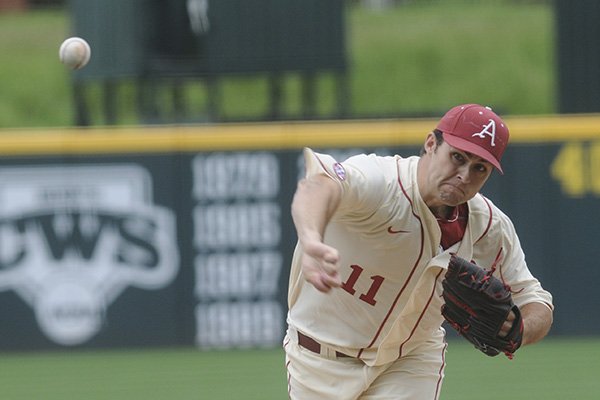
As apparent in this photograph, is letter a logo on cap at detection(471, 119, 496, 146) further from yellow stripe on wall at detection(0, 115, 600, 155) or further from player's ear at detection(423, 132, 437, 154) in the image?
yellow stripe on wall at detection(0, 115, 600, 155)

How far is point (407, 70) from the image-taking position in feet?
66.4

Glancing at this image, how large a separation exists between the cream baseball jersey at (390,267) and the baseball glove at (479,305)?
12 centimetres

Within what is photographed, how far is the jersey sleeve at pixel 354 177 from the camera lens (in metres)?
4.11

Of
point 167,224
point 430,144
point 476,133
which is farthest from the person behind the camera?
point 167,224

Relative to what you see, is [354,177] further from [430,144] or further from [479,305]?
[479,305]

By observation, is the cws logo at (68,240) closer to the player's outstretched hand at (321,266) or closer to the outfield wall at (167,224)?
the outfield wall at (167,224)

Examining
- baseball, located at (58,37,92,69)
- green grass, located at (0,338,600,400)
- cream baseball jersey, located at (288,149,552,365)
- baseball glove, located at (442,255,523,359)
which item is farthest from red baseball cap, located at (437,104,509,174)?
green grass, located at (0,338,600,400)

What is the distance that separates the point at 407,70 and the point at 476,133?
16043 mm

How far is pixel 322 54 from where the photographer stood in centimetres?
1127

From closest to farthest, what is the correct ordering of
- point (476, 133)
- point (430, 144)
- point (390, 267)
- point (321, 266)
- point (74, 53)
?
point (321, 266), point (476, 133), point (430, 144), point (390, 267), point (74, 53)

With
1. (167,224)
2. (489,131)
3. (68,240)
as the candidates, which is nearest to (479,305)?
(489,131)

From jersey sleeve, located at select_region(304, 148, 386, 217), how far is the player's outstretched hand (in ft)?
1.50

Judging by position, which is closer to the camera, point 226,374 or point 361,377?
point 361,377

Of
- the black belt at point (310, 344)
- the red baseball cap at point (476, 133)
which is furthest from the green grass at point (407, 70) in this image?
the red baseball cap at point (476, 133)
